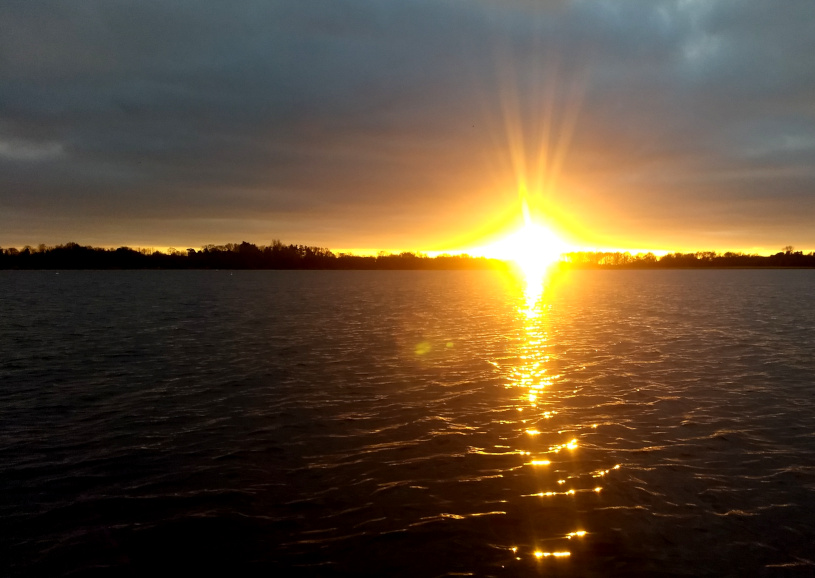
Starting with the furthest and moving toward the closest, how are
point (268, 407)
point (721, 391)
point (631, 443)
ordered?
point (721, 391) → point (268, 407) → point (631, 443)

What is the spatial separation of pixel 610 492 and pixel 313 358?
82.6 feet

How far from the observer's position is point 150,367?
109 ft

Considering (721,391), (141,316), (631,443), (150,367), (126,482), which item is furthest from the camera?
(141,316)

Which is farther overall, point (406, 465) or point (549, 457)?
point (549, 457)

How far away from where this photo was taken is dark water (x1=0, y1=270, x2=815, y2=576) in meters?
12.2

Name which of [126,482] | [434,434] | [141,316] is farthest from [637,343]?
[141,316]

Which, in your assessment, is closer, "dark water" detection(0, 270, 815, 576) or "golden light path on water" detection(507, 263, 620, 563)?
"dark water" detection(0, 270, 815, 576)

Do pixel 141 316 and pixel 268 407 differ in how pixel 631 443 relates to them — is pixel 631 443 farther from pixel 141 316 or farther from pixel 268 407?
pixel 141 316

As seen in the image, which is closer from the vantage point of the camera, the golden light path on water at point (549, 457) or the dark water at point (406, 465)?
the dark water at point (406, 465)

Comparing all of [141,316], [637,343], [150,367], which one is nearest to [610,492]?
[150,367]

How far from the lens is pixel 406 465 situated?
1705cm

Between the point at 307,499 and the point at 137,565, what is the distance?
4.33 metres

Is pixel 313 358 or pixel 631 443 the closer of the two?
pixel 631 443

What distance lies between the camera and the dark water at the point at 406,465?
12156 mm
